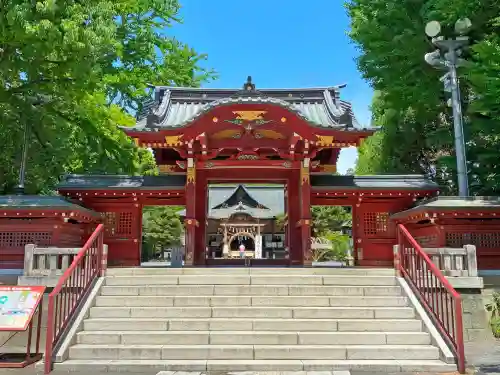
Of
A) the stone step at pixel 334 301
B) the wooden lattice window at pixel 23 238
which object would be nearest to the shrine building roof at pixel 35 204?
the wooden lattice window at pixel 23 238

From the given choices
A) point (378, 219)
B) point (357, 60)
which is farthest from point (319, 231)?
point (378, 219)

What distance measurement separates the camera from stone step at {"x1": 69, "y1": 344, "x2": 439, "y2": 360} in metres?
6.86

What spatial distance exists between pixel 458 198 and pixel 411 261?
109 inches

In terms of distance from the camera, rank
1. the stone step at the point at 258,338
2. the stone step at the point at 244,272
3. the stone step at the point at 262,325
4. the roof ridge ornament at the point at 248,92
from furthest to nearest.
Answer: the roof ridge ornament at the point at 248,92
the stone step at the point at 244,272
the stone step at the point at 262,325
the stone step at the point at 258,338

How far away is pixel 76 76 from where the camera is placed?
10.7 meters

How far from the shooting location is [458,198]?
10.4 m

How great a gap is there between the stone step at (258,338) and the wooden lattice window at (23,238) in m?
4.16

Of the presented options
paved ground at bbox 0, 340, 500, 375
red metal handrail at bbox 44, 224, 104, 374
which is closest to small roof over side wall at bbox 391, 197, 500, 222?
paved ground at bbox 0, 340, 500, 375

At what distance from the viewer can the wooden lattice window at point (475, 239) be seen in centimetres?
1037

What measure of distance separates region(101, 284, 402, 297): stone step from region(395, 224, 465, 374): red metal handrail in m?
0.47

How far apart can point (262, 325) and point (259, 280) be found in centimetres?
144

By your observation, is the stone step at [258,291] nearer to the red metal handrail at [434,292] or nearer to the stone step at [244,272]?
the red metal handrail at [434,292]

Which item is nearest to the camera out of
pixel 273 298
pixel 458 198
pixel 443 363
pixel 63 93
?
pixel 443 363

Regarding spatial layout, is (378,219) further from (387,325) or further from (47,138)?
(47,138)
